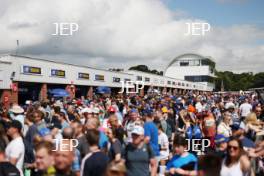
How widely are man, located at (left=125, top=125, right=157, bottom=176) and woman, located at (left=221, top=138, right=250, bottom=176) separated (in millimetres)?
1362

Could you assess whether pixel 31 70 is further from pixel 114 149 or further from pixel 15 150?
pixel 114 149

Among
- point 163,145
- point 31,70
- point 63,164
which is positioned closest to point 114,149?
point 63,164

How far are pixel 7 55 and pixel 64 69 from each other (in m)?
7.97

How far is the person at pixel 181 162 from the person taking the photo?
497 centimetres

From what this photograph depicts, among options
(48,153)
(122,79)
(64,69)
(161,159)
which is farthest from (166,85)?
(48,153)

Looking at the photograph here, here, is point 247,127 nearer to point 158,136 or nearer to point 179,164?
point 158,136

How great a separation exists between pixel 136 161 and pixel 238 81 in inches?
4775

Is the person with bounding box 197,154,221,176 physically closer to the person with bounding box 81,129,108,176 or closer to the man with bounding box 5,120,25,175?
the person with bounding box 81,129,108,176

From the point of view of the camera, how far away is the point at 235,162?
195 inches

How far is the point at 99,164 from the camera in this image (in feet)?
16.0

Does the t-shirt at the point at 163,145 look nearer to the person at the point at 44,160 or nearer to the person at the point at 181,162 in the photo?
the person at the point at 181,162

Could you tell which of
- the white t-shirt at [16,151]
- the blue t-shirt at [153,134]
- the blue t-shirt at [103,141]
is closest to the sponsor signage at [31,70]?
the blue t-shirt at [153,134]

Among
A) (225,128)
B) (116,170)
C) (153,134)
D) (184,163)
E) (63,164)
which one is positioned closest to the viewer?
(116,170)

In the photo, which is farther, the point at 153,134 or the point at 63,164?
the point at 153,134
